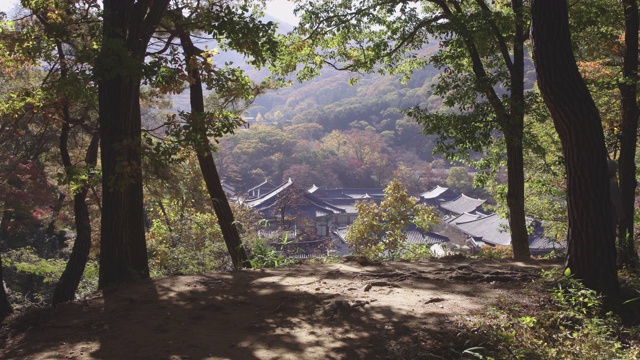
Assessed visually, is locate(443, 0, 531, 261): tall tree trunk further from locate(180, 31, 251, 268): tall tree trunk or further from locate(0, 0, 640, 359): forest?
locate(180, 31, 251, 268): tall tree trunk

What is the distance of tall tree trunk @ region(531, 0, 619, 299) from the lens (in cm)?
331

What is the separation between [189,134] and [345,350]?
97.6 inches

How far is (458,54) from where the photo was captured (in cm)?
714

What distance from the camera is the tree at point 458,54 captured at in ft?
21.3

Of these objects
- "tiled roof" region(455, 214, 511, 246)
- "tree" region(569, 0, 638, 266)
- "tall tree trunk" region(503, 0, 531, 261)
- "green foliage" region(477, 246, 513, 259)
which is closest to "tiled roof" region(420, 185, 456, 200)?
"tiled roof" region(455, 214, 511, 246)

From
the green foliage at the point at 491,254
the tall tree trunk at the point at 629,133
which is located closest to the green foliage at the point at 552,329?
the tall tree trunk at the point at 629,133

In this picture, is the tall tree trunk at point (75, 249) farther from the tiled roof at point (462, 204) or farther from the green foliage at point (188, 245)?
the tiled roof at point (462, 204)

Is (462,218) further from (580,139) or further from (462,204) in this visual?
(580,139)

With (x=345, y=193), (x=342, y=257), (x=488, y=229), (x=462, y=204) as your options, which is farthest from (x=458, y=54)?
(x=345, y=193)

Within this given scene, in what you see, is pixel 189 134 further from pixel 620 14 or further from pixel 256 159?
pixel 256 159

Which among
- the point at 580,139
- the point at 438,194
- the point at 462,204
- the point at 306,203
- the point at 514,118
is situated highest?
the point at 514,118

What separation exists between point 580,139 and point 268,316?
2331 millimetres

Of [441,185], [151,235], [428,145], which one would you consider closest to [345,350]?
[151,235]

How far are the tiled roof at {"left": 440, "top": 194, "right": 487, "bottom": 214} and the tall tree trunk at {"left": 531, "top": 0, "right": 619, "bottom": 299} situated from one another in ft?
93.4
